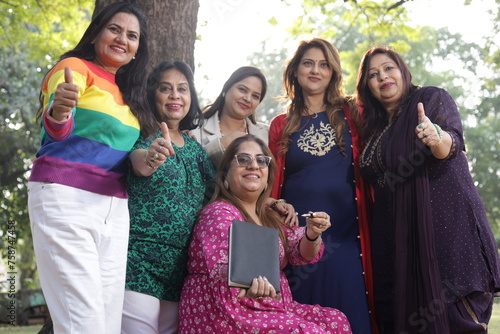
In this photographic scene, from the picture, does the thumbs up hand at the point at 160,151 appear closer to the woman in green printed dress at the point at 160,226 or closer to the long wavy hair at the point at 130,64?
the woman in green printed dress at the point at 160,226

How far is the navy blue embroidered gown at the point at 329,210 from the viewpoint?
388 centimetres

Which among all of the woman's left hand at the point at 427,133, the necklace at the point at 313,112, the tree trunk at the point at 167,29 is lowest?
the woman's left hand at the point at 427,133

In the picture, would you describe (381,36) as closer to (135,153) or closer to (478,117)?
(135,153)

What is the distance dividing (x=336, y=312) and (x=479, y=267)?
0.88 meters

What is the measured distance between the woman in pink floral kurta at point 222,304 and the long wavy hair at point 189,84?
0.59 m

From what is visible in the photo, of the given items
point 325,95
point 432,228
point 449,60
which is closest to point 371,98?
point 325,95

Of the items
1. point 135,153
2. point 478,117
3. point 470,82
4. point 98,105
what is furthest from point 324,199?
point 470,82

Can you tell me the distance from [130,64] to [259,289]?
1.55 meters

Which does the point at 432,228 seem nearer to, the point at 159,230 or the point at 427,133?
the point at 427,133

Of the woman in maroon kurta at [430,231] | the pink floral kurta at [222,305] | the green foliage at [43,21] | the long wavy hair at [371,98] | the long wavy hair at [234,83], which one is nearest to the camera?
the pink floral kurta at [222,305]

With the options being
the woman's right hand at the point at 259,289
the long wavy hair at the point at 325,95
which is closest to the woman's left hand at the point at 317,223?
the woman's right hand at the point at 259,289

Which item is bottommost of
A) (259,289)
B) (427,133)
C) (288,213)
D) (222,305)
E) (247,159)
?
(222,305)

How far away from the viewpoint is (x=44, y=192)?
282 cm

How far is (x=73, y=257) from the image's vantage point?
109 inches
